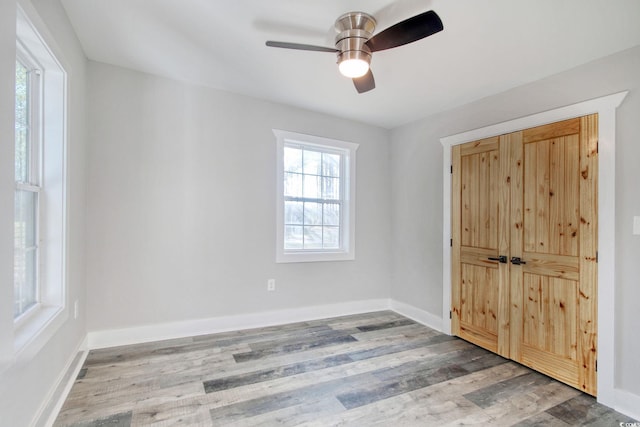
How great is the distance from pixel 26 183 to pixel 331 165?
9.57 ft

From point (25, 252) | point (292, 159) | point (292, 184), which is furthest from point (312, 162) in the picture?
point (25, 252)

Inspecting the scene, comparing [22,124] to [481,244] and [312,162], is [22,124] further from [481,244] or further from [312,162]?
[481,244]

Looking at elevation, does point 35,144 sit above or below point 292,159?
below

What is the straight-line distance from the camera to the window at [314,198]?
3.61 meters

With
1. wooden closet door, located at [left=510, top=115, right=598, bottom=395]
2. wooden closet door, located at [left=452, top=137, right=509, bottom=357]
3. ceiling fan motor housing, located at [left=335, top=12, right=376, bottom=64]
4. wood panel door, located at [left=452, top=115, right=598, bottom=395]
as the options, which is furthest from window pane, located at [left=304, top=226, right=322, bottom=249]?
ceiling fan motor housing, located at [left=335, top=12, right=376, bottom=64]

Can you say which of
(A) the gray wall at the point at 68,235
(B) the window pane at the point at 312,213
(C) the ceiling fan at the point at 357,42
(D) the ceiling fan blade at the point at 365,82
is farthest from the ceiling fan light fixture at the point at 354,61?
(B) the window pane at the point at 312,213

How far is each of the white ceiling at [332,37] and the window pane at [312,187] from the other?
A: 1037mm

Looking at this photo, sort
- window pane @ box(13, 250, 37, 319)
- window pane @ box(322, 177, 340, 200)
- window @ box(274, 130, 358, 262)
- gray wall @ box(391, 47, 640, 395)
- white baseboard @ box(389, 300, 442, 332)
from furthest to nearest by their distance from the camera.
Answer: window pane @ box(322, 177, 340, 200)
window @ box(274, 130, 358, 262)
white baseboard @ box(389, 300, 442, 332)
gray wall @ box(391, 47, 640, 395)
window pane @ box(13, 250, 37, 319)

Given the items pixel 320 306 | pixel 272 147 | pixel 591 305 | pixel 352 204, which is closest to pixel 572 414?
pixel 591 305

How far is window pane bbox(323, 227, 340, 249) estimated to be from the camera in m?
3.95

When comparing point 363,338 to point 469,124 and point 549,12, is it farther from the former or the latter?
point 549,12

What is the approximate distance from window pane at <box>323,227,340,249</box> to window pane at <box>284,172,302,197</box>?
0.62 meters

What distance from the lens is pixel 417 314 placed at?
12.3 feet

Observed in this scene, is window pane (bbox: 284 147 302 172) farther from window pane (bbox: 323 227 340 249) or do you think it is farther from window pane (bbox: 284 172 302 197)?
window pane (bbox: 323 227 340 249)
